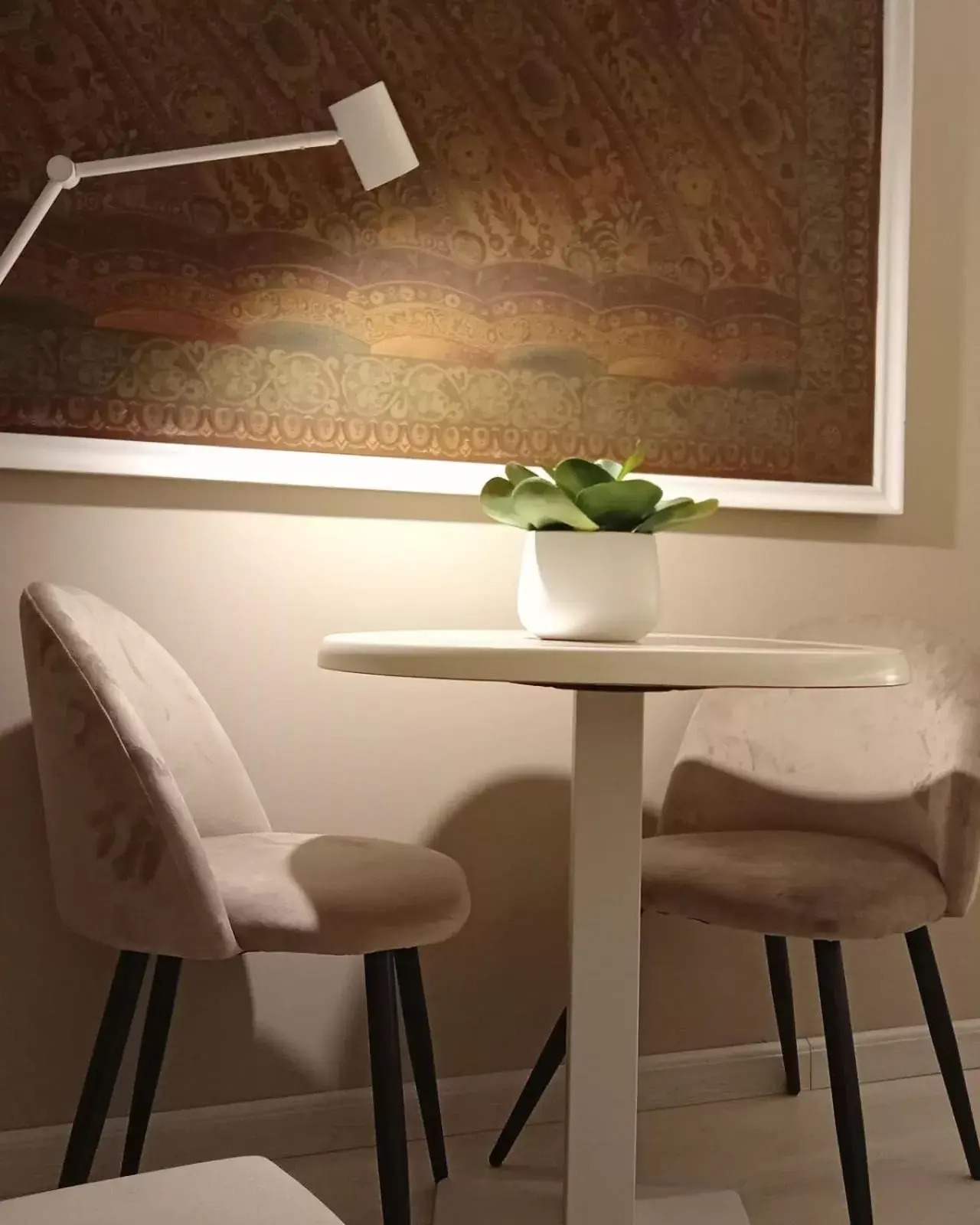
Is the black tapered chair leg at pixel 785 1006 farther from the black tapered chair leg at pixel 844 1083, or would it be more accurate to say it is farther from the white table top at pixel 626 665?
the white table top at pixel 626 665

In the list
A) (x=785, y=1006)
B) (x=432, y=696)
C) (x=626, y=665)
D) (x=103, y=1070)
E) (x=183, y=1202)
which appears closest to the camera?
(x=183, y=1202)

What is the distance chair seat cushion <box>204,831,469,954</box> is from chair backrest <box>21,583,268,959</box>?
6 centimetres

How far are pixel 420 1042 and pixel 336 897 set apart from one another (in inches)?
15.9

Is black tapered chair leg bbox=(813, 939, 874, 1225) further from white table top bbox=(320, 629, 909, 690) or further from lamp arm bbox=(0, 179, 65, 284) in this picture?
lamp arm bbox=(0, 179, 65, 284)

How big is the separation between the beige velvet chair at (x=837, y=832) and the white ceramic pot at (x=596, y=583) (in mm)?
439

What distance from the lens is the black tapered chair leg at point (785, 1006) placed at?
2078 millimetres

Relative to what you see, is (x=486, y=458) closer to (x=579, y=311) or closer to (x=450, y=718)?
(x=579, y=311)

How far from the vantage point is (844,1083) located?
152cm

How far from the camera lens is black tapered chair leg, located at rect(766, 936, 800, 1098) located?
2078 mm

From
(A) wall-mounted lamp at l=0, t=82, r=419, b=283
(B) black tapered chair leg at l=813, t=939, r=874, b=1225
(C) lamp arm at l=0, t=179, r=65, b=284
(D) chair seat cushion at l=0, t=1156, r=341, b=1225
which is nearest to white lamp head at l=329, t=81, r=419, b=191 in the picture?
(A) wall-mounted lamp at l=0, t=82, r=419, b=283

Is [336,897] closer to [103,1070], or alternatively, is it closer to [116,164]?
[103,1070]

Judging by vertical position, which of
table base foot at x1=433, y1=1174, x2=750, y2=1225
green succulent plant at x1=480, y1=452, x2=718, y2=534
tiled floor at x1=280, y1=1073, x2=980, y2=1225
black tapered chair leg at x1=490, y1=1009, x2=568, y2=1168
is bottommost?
tiled floor at x1=280, y1=1073, x2=980, y2=1225

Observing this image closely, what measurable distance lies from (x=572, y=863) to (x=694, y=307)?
117 centimetres

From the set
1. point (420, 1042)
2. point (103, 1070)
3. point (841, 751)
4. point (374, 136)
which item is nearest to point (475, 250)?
point (374, 136)
